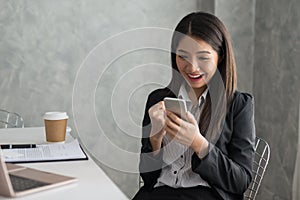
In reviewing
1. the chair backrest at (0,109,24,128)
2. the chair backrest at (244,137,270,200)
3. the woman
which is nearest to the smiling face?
the woman

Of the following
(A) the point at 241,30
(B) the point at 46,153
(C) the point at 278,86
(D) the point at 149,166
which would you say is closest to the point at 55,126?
(B) the point at 46,153

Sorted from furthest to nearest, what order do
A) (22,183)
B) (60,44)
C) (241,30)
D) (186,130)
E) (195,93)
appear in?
(241,30) → (60,44) → (195,93) → (186,130) → (22,183)

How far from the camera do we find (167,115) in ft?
5.09

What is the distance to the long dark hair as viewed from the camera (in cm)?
164

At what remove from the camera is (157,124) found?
1.61 metres

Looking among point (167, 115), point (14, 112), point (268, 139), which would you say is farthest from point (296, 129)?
point (14, 112)

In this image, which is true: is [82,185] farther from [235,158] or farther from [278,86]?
[278,86]

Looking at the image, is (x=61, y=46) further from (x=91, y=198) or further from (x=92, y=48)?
(x=91, y=198)

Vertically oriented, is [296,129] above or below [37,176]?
below

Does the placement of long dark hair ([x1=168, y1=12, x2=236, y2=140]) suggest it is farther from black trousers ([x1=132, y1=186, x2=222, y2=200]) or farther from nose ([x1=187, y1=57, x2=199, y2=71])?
black trousers ([x1=132, y1=186, x2=222, y2=200])

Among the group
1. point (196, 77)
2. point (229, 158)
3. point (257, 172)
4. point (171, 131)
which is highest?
point (196, 77)

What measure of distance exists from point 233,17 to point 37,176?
1.74 m

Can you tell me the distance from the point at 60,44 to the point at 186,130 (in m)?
1.39

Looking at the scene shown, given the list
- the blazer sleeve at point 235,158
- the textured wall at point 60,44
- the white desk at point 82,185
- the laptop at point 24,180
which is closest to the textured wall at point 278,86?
the textured wall at point 60,44
